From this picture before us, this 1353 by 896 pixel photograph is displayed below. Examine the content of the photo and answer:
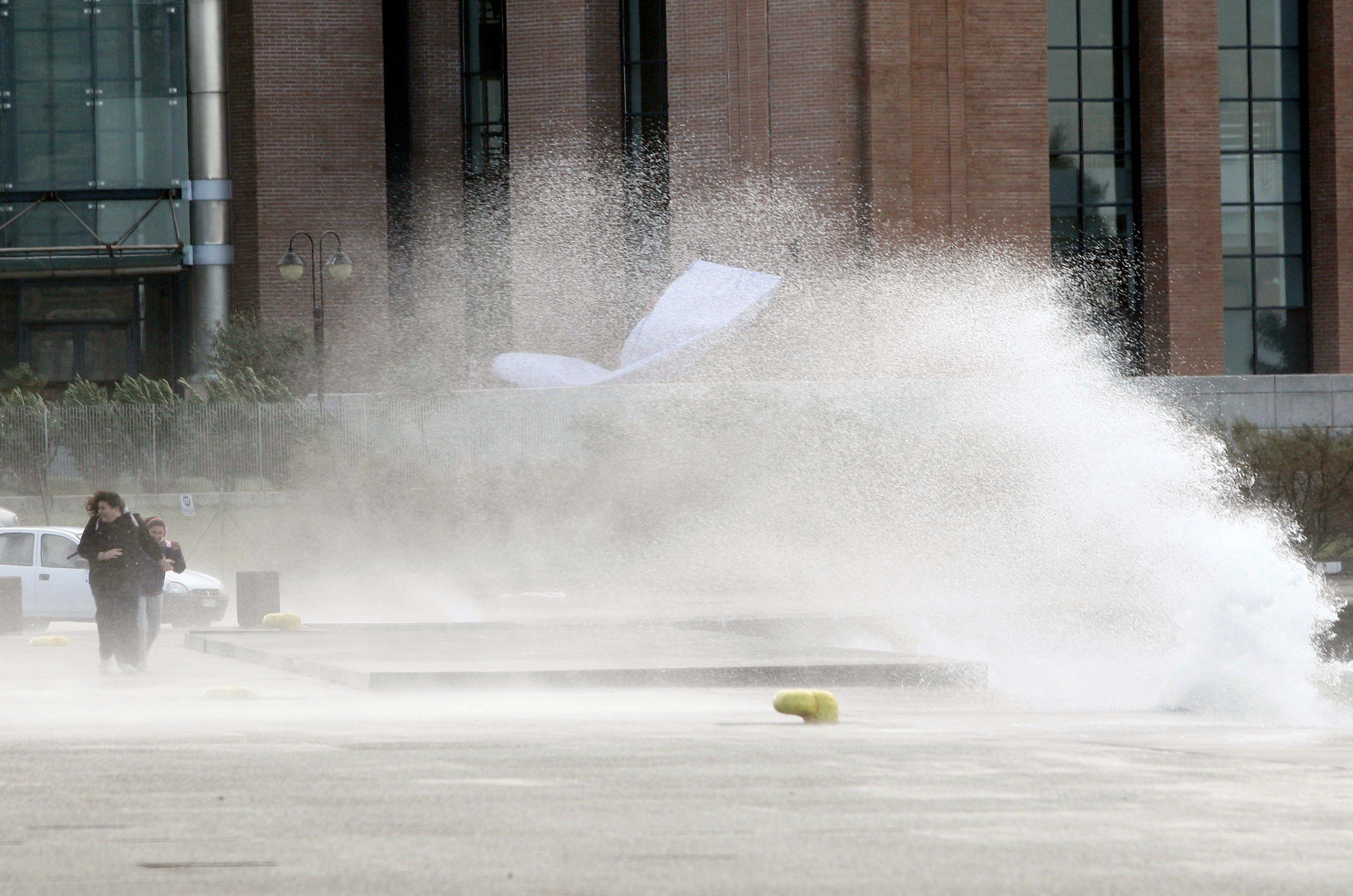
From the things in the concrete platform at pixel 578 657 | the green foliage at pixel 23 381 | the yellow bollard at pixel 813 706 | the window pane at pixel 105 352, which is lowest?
the concrete platform at pixel 578 657

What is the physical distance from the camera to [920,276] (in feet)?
128

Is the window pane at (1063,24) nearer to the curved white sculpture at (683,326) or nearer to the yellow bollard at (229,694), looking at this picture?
the curved white sculpture at (683,326)

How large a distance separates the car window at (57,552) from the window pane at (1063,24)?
28257 millimetres

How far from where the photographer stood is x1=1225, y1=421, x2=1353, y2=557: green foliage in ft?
102

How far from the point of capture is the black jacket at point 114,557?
46.5ft

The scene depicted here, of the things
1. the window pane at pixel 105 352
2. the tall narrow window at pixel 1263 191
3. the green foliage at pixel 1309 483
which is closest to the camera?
the green foliage at pixel 1309 483

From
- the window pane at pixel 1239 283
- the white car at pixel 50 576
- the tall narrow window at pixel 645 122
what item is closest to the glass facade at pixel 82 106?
the tall narrow window at pixel 645 122

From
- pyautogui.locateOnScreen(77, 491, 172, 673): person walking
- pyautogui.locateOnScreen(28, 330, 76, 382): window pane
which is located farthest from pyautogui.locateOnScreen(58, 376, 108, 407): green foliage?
pyautogui.locateOnScreen(77, 491, 172, 673): person walking

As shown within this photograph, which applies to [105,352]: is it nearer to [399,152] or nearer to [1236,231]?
[399,152]

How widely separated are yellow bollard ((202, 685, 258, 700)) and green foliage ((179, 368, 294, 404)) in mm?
20197

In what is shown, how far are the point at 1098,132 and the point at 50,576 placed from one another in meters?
28.5

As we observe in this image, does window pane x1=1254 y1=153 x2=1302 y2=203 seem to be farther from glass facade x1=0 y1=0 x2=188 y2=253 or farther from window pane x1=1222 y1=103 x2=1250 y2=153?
glass facade x1=0 y1=0 x2=188 y2=253

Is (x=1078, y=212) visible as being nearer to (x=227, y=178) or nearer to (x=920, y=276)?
(x=920, y=276)

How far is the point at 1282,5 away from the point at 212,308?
87.3 ft
